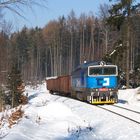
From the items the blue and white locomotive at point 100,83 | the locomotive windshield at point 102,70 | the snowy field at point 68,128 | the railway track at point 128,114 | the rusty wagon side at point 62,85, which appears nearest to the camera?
the snowy field at point 68,128

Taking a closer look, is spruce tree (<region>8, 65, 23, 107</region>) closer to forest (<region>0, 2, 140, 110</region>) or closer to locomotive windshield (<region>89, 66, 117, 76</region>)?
locomotive windshield (<region>89, 66, 117, 76</region>)

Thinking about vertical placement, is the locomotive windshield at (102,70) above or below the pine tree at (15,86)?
above

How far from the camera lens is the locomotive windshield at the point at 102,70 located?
103ft

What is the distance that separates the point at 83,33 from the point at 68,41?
26.1 feet

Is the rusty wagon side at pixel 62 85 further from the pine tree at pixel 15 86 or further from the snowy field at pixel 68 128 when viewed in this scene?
the snowy field at pixel 68 128

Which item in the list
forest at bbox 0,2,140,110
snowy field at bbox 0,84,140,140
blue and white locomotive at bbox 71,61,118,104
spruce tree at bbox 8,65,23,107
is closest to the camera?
snowy field at bbox 0,84,140,140

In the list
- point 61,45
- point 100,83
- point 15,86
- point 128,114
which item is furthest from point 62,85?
point 61,45

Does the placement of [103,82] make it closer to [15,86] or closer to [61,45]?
[15,86]

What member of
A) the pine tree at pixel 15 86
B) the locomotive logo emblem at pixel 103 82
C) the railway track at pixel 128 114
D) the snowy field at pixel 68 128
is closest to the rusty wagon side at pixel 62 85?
the pine tree at pixel 15 86

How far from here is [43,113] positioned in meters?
21.5

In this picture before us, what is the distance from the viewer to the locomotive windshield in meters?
31.4

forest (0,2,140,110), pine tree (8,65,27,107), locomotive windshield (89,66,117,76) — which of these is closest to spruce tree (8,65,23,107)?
pine tree (8,65,27,107)

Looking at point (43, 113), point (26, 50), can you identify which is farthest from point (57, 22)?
point (43, 113)

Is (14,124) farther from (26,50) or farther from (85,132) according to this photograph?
(26,50)
